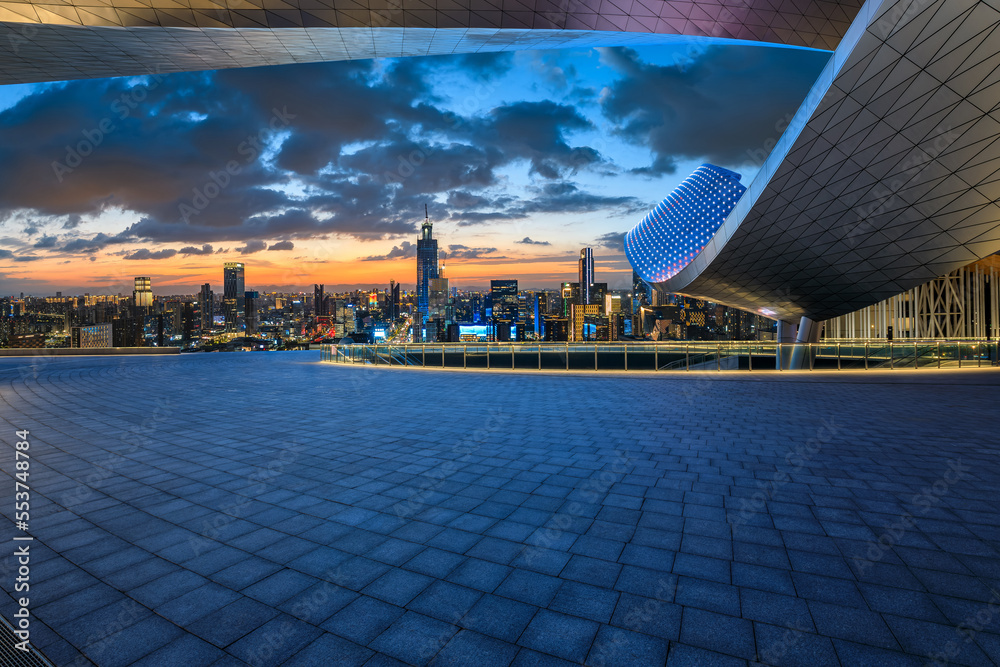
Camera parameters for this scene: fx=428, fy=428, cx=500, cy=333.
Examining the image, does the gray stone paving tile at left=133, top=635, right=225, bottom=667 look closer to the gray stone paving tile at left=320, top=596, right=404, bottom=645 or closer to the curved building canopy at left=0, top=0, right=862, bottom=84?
the gray stone paving tile at left=320, top=596, right=404, bottom=645

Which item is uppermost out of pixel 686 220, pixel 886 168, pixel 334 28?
pixel 334 28

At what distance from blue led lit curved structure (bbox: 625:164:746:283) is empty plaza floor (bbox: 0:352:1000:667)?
34645mm

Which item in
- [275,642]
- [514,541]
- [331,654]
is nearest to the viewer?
[331,654]

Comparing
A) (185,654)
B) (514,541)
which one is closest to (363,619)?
(185,654)

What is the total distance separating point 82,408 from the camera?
9.82m

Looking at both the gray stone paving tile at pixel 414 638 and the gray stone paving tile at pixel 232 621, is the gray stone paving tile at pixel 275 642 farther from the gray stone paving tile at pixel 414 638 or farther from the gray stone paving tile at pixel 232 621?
the gray stone paving tile at pixel 414 638

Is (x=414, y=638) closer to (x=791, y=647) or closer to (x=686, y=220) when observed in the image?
(x=791, y=647)

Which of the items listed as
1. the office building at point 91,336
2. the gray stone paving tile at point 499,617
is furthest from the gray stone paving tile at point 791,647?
the office building at point 91,336

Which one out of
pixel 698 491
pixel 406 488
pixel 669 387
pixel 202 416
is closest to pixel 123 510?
pixel 406 488

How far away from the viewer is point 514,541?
12.1 feet

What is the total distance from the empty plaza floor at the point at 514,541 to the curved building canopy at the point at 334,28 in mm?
14796

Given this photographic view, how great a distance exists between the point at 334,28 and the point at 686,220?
35.9 meters

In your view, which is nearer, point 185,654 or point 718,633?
point 185,654

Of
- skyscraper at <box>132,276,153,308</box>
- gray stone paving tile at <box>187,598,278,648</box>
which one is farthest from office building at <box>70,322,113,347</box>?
gray stone paving tile at <box>187,598,278,648</box>
